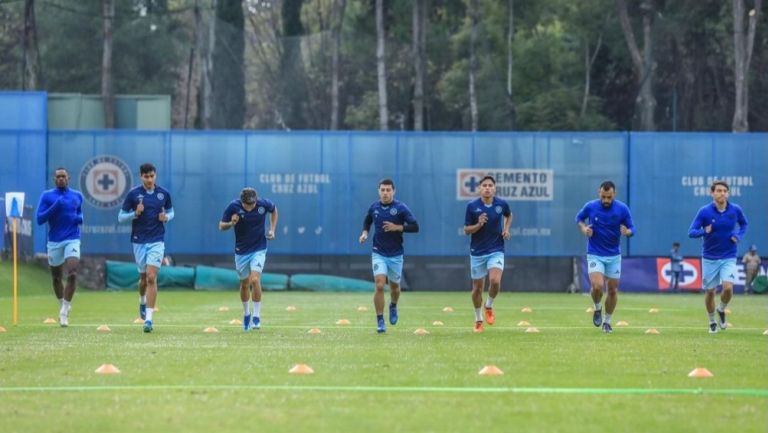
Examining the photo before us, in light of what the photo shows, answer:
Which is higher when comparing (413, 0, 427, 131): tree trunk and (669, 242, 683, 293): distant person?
(413, 0, 427, 131): tree trunk

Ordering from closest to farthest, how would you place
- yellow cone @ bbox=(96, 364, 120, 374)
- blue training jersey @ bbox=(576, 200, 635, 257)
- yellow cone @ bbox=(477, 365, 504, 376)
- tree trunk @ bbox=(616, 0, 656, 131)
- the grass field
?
the grass field, yellow cone @ bbox=(477, 365, 504, 376), yellow cone @ bbox=(96, 364, 120, 374), blue training jersey @ bbox=(576, 200, 635, 257), tree trunk @ bbox=(616, 0, 656, 131)

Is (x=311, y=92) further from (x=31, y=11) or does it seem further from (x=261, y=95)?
(x=31, y=11)

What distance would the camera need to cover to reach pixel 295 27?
223 ft

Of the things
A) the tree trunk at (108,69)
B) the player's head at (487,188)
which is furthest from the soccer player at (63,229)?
the tree trunk at (108,69)

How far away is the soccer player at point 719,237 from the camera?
72.2 feet

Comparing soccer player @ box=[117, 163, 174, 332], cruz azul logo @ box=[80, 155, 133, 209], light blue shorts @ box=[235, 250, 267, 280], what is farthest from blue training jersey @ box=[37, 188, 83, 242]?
cruz azul logo @ box=[80, 155, 133, 209]

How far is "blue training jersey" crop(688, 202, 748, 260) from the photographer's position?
22.0 meters

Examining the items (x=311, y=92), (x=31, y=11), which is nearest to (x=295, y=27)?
(x=311, y=92)

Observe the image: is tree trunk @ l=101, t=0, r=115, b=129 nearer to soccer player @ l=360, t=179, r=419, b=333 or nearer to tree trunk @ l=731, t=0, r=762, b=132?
tree trunk @ l=731, t=0, r=762, b=132

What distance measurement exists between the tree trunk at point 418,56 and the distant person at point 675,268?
15.5 meters

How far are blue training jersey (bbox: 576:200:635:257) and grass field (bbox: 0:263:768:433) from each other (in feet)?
4.00

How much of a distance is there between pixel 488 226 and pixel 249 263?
11.3 feet

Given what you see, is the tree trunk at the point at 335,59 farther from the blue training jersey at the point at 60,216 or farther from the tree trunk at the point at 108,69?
the blue training jersey at the point at 60,216

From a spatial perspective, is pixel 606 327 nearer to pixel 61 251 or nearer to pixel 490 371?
pixel 490 371
